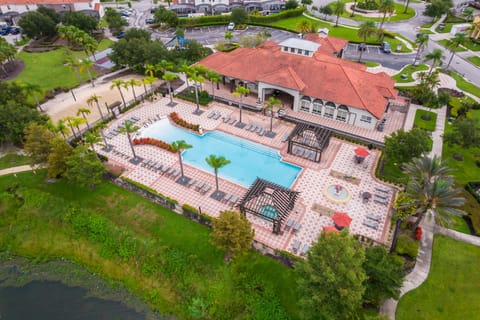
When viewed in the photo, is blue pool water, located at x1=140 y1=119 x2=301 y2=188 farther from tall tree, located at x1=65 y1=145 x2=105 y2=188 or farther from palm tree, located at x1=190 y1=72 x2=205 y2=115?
tall tree, located at x1=65 y1=145 x2=105 y2=188

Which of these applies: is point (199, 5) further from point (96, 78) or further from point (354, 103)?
point (354, 103)

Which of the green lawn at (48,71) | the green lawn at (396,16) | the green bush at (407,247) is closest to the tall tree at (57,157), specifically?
the green lawn at (48,71)

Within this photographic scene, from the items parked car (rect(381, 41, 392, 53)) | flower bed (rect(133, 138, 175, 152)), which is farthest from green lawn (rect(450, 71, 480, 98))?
flower bed (rect(133, 138, 175, 152))

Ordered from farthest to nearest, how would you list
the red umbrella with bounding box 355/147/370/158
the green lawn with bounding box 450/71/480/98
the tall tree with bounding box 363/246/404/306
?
the green lawn with bounding box 450/71/480/98, the red umbrella with bounding box 355/147/370/158, the tall tree with bounding box 363/246/404/306

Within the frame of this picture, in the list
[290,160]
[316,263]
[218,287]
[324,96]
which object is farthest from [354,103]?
[218,287]

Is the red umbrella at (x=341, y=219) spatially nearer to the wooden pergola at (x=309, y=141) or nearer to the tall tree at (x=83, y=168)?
the wooden pergola at (x=309, y=141)
